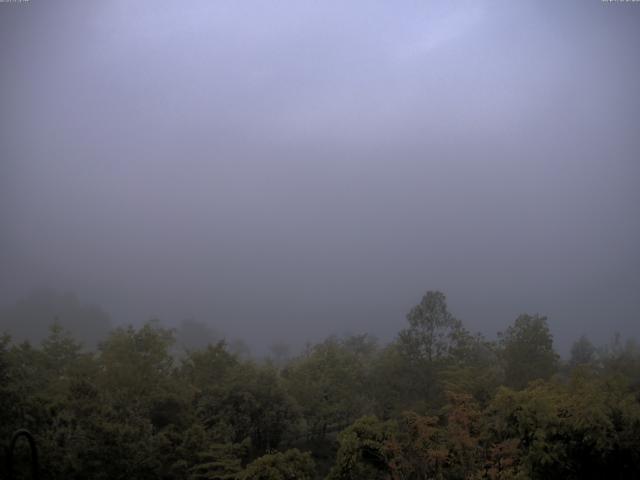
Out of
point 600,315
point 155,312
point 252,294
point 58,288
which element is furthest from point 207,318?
point 600,315

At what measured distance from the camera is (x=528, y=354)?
93.2ft

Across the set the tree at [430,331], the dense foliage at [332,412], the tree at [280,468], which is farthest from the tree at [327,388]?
the tree at [280,468]

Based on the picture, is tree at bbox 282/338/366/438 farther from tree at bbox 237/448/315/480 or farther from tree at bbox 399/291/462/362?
tree at bbox 237/448/315/480

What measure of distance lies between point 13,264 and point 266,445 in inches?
7294

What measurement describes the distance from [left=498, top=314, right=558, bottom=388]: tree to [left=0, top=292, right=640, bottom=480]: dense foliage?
0.09 m

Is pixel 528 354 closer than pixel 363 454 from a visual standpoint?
No

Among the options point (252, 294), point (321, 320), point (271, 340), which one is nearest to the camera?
point (271, 340)

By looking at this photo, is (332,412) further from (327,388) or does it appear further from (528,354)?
(528,354)

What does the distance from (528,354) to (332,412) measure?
47.6 ft

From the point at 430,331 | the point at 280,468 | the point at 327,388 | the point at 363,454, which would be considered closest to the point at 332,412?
the point at 327,388

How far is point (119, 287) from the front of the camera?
6718 inches

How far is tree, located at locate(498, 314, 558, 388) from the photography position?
2777 cm

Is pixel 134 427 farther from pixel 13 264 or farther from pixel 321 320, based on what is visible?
pixel 13 264

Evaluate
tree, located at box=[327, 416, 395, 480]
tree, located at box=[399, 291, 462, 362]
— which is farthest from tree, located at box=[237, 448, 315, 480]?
tree, located at box=[399, 291, 462, 362]
